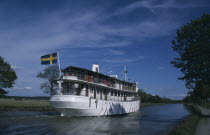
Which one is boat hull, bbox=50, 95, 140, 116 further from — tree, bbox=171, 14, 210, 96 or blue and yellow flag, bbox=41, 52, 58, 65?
tree, bbox=171, 14, 210, 96

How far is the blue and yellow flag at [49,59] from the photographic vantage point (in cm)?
2849

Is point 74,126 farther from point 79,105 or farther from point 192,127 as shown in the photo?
point 192,127

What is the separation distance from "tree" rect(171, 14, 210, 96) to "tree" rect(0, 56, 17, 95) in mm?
30738

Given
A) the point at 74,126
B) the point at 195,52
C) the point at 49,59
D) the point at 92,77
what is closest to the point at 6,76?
the point at 49,59

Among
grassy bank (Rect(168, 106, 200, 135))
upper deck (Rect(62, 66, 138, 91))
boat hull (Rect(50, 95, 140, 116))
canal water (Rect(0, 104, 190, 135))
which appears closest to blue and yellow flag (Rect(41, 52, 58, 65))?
upper deck (Rect(62, 66, 138, 91))

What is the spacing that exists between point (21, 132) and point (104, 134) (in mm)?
6791

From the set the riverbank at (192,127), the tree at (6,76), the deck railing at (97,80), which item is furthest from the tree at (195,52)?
the tree at (6,76)

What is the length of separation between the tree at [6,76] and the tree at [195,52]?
3074 centimetres

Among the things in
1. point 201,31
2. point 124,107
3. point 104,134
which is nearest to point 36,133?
point 104,134

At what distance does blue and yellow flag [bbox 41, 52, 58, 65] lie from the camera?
28.5m

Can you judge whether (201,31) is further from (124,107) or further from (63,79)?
(124,107)

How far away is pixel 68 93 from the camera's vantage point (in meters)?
28.6

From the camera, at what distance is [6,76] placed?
40.0 meters

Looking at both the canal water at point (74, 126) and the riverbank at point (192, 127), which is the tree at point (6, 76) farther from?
the riverbank at point (192, 127)
